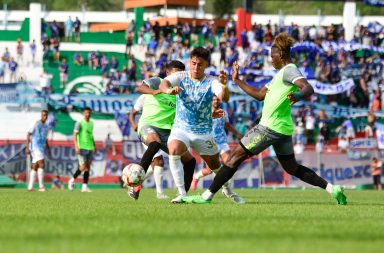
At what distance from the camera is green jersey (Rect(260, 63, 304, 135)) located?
571 inches

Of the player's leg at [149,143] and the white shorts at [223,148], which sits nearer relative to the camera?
the player's leg at [149,143]

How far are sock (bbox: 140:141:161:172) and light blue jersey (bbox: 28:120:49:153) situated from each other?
10871mm

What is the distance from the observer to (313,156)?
35750mm

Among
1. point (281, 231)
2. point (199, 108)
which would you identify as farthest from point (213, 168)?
point (281, 231)

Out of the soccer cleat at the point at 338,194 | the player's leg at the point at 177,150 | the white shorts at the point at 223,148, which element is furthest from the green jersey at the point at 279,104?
the white shorts at the point at 223,148

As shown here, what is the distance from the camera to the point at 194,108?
14.8m

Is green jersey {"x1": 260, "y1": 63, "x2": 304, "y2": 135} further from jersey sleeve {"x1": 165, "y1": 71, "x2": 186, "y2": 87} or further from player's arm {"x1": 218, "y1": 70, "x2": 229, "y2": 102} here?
jersey sleeve {"x1": 165, "y1": 71, "x2": 186, "y2": 87}

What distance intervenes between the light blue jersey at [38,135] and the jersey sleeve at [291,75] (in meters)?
14.3

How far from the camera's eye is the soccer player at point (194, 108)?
1464cm

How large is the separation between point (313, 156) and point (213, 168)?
2054 centimetres

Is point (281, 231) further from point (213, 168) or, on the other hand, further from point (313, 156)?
point (313, 156)

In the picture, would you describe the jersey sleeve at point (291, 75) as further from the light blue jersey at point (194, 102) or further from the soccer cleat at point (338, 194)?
the soccer cleat at point (338, 194)

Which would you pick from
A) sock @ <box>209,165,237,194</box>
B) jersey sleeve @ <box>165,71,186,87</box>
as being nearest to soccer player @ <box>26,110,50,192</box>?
jersey sleeve @ <box>165,71,186,87</box>

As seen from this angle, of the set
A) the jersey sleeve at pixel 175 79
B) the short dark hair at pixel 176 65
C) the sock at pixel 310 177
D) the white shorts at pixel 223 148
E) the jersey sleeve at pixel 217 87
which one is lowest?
the white shorts at pixel 223 148
